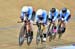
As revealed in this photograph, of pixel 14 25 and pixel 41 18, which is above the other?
pixel 41 18

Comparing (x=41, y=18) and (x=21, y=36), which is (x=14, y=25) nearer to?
(x=21, y=36)

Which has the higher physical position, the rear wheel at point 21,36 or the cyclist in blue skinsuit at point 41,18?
the cyclist in blue skinsuit at point 41,18

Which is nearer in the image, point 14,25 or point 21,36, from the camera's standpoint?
point 21,36

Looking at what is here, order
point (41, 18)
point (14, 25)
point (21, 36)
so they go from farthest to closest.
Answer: point (14, 25)
point (21, 36)
point (41, 18)

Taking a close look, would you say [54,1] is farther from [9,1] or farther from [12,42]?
[12,42]

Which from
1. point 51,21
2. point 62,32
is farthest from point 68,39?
point 51,21

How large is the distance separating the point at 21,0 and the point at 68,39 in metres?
2.67

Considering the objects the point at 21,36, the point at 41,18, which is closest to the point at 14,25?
the point at 21,36

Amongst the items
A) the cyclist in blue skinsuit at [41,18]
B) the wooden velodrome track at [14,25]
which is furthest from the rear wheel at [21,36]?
the cyclist in blue skinsuit at [41,18]

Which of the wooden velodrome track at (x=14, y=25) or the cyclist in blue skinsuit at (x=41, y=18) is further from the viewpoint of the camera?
the wooden velodrome track at (x=14, y=25)

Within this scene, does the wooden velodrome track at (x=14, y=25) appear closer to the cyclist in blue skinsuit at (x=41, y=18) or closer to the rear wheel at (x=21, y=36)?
the rear wheel at (x=21, y=36)

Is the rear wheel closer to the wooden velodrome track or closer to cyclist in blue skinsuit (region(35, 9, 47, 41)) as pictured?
the wooden velodrome track

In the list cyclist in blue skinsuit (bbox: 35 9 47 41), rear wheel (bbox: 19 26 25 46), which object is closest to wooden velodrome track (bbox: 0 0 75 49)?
rear wheel (bbox: 19 26 25 46)

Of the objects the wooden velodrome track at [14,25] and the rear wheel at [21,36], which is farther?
the wooden velodrome track at [14,25]
